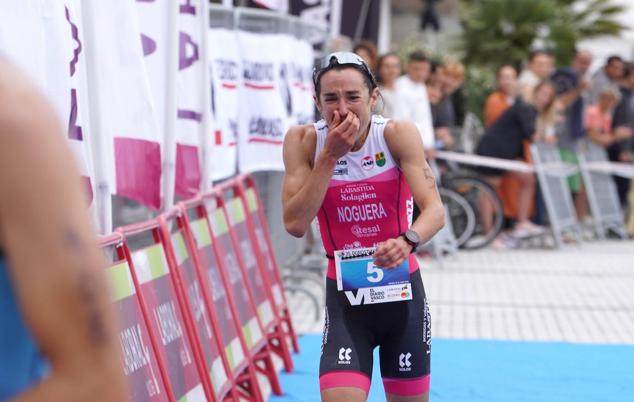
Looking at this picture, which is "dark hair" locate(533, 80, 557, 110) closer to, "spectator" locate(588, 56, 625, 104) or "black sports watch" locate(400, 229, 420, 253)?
"spectator" locate(588, 56, 625, 104)

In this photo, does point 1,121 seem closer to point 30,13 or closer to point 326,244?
point 30,13

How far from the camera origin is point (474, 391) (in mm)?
7070

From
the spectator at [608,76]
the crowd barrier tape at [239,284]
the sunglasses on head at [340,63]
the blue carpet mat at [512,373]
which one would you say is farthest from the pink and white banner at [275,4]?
the spectator at [608,76]

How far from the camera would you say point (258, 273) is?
25.3 ft

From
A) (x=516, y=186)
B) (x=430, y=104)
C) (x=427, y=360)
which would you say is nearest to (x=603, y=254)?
(x=516, y=186)

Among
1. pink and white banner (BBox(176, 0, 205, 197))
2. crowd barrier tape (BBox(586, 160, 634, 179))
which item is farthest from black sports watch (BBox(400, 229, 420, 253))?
crowd barrier tape (BBox(586, 160, 634, 179))

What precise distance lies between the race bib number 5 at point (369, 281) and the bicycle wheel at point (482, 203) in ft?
30.3

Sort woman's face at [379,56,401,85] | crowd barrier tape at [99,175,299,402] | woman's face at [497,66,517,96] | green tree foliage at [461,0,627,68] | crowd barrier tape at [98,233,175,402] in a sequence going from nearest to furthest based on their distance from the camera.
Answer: crowd barrier tape at [98,233,175,402] < crowd barrier tape at [99,175,299,402] < woman's face at [379,56,401,85] < woman's face at [497,66,517,96] < green tree foliage at [461,0,627,68]

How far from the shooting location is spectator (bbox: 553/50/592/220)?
51.8 feet

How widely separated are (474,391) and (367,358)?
9.40ft

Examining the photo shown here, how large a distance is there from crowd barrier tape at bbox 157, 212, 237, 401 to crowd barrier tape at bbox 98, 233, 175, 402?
2.49ft

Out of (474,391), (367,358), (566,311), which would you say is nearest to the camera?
(367,358)

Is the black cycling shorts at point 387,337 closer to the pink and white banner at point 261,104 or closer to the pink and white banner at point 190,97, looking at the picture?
the pink and white banner at point 190,97

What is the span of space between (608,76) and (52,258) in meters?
17.0
